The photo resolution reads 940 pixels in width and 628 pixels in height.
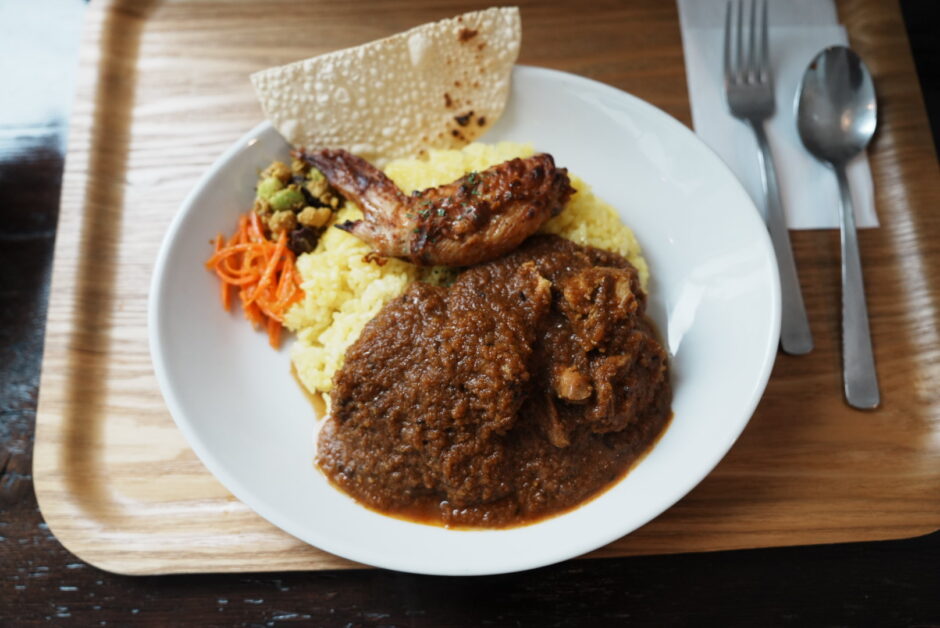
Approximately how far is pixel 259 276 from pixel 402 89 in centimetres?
126

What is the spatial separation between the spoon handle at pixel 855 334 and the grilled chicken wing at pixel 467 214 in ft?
4.97

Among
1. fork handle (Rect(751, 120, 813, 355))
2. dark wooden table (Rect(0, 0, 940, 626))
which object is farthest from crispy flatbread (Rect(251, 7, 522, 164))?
dark wooden table (Rect(0, 0, 940, 626))

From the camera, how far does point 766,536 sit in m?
3.12

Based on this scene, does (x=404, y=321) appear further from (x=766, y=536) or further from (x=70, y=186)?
(x=70, y=186)

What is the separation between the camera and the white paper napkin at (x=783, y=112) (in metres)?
3.77

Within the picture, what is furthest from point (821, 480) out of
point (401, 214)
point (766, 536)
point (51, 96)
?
point (51, 96)

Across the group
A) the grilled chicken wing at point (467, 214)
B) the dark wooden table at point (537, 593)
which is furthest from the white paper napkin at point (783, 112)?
the dark wooden table at point (537, 593)

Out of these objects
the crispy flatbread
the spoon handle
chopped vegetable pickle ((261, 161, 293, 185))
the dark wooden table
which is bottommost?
the dark wooden table

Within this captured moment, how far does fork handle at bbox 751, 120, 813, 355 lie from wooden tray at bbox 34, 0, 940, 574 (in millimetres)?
111

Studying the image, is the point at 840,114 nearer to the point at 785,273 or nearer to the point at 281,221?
the point at 785,273

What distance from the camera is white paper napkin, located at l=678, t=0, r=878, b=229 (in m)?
3.77

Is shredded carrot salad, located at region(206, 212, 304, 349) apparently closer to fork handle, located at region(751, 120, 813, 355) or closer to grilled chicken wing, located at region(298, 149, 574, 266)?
grilled chicken wing, located at region(298, 149, 574, 266)

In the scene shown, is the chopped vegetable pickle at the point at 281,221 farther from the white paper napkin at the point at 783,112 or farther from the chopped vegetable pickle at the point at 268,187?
the white paper napkin at the point at 783,112

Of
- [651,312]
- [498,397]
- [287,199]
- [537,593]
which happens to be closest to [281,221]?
[287,199]
